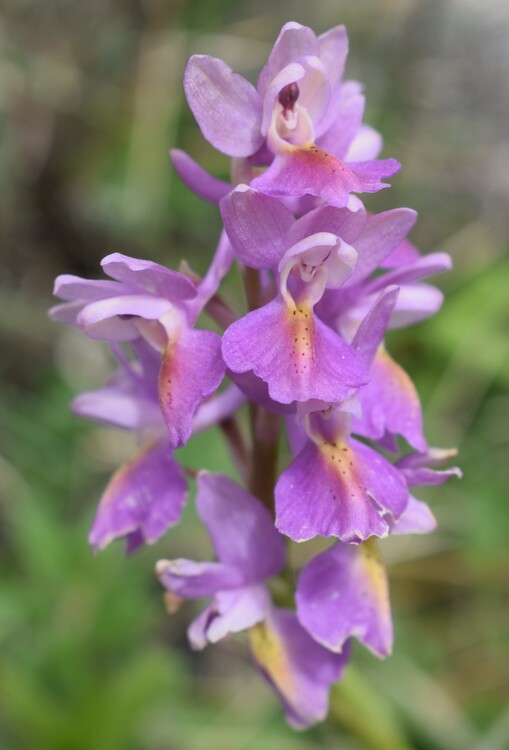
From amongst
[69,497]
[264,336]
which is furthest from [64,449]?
[264,336]

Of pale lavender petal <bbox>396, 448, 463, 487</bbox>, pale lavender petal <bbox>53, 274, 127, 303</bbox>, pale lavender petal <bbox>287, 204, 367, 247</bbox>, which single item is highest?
pale lavender petal <bbox>287, 204, 367, 247</bbox>

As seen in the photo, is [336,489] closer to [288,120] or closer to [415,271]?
[415,271]

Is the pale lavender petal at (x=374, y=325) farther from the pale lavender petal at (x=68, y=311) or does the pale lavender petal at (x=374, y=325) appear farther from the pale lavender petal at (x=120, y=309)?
the pale lavender petal at (x=68, y=311)

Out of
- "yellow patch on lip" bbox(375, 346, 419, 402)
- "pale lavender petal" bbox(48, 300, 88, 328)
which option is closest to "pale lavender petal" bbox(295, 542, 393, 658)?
"yellow patch on lip" bbox(375, 346, 419, 402)

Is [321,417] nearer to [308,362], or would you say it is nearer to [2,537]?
[308,362]

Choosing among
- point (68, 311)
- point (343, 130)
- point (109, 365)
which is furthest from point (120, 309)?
point (109, 365)

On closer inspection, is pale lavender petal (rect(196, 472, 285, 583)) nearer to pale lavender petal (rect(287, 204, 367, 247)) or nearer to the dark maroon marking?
pale lavender petal (rect(287, 204, 367, 247))
